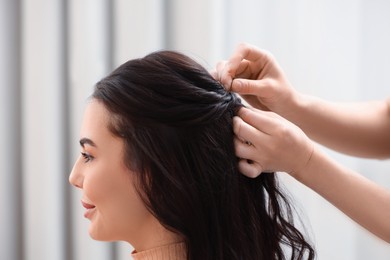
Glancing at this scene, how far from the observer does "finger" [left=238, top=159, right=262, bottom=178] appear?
86 cm

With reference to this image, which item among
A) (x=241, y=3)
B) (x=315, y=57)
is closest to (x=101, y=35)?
→ (x=241, y=3)

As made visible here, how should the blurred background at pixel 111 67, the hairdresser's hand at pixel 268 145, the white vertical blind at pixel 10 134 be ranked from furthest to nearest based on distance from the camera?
the white vertical blind at pixel 10 134
the blurred background at pixel 111 67
the hairdresser's hand at pixel 268 145

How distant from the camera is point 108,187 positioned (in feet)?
2.92

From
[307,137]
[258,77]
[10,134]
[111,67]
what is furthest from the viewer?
[10,134]

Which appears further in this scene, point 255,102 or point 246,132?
point 255,102

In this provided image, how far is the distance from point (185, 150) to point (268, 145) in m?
0.15

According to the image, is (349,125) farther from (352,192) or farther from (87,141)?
(87,141)

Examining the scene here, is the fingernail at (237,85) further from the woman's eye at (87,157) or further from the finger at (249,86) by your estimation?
the woman's eye at (87,157)

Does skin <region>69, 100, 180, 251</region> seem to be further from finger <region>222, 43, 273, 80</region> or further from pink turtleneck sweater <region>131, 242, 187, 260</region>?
finger <region>222, 43, 273, 80</region>

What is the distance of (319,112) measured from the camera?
1.12 meters

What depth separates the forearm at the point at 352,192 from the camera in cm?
88

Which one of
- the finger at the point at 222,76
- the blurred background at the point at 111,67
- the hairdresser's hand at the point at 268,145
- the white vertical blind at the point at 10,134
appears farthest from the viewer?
the white vertical blind at the point at 10,134

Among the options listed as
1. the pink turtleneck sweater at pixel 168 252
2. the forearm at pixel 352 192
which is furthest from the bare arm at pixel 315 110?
the pink turtleneck sweater at pixel 168 252

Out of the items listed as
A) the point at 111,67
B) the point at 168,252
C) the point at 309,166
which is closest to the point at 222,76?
the point at 309,166
